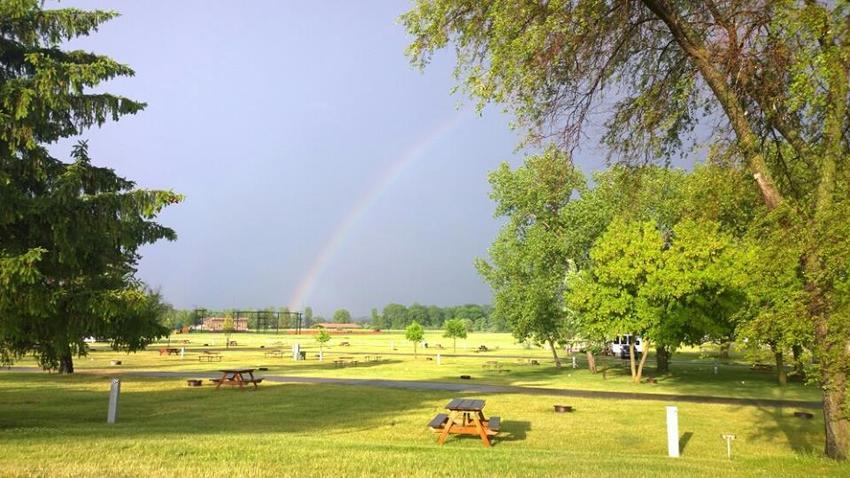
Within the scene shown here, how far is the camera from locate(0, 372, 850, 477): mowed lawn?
26.1ft

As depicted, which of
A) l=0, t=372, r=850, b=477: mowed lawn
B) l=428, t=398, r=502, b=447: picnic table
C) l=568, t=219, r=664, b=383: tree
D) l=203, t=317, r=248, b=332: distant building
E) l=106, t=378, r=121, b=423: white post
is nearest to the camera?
l=0, t=372, r=850, b=477: mowed lawn

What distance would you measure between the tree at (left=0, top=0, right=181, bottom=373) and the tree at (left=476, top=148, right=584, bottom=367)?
30.1 m

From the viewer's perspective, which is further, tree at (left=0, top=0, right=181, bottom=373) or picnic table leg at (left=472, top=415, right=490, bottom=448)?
picnic table leg at (left=472, top=415, right=490, bottom=448)

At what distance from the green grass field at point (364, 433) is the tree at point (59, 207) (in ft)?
6.93

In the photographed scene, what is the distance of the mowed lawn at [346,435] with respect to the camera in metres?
7.95

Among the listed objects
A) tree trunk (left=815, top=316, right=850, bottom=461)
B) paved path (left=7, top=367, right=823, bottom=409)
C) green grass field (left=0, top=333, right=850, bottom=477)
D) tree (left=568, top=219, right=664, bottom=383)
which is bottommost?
paved path (left=7, top=367, right=823, bottom=409)

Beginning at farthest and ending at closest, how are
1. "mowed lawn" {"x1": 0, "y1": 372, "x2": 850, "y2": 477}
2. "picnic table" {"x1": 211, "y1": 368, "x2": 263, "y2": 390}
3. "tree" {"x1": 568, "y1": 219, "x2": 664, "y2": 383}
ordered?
"tree" {"x1": 568, "y1": 219, "x2": 664, "y2": 383}
"picnic table" {"x1": 211, "y1": 368, "x2": 263, "y2": 390}
"mowed lawn" {"x1": 0, "y1": 372, "x2": 850, "y2": 477}

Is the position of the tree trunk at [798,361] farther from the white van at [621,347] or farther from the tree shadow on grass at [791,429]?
the white van at [621,347]

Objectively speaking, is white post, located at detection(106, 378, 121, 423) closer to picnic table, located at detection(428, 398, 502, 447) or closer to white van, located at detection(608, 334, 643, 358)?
picnic table, located at detection(428, 398, 502, 447)

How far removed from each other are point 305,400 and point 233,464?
47.1ft

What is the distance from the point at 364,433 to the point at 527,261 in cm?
2911

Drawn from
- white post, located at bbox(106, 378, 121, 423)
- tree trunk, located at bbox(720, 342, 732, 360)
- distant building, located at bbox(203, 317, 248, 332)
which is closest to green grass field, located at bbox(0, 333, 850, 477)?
white post, located at bbox(106, 378, 121, 423)

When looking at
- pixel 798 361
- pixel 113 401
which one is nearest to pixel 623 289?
pixel 798 361

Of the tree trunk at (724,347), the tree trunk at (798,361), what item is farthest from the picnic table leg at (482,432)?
the tree trunk at (724,347)
